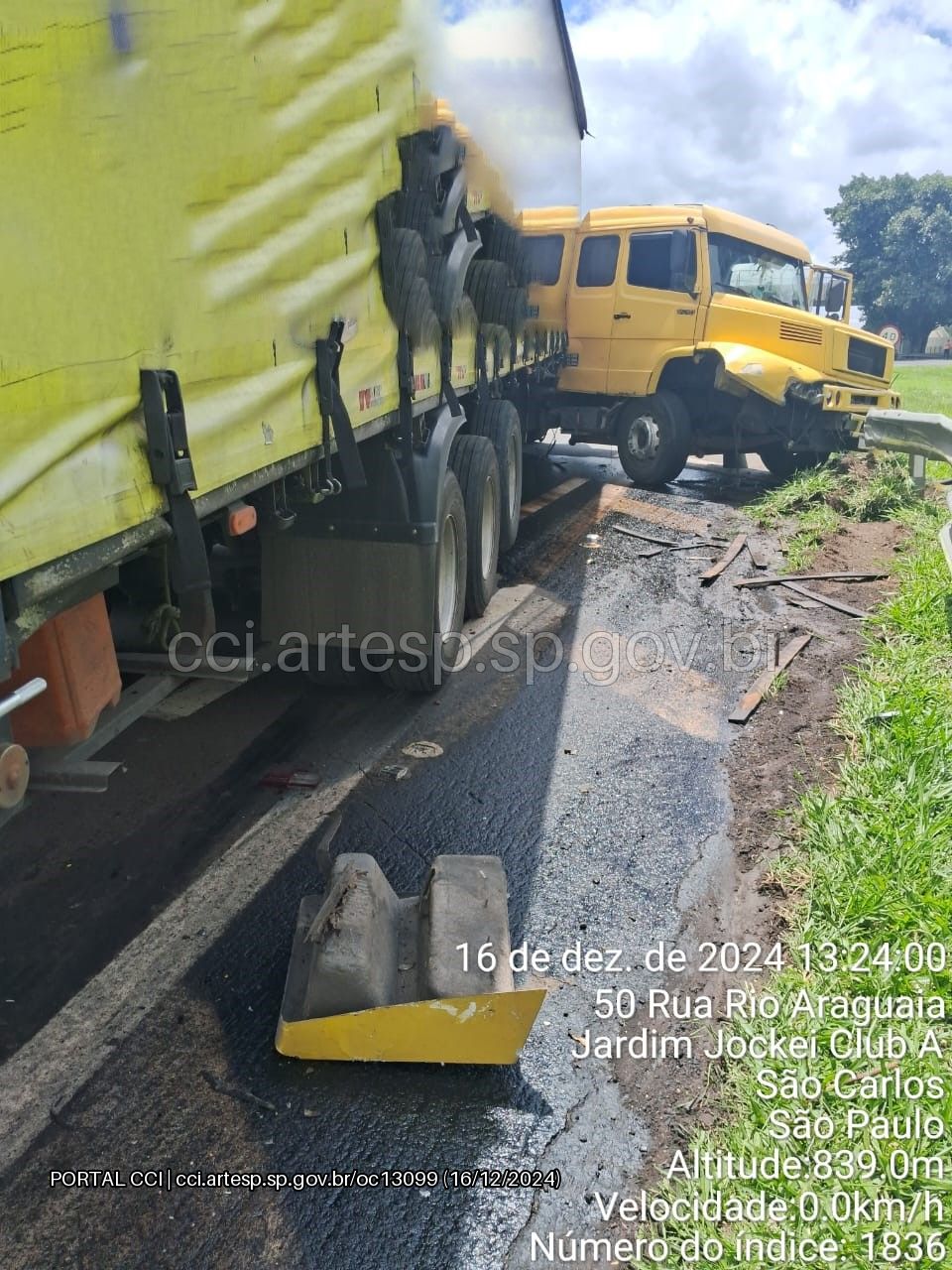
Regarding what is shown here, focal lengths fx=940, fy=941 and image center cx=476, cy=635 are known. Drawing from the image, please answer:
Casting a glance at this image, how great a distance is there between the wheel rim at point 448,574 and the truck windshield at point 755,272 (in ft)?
20.5

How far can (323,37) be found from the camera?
343cm

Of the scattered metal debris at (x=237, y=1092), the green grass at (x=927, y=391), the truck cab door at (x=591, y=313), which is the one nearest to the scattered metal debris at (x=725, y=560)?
the truck cab door at (x=591, y=313)

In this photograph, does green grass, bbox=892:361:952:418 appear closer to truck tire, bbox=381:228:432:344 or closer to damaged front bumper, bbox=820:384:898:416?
damaged front bumper, bbox=820:384:898:416

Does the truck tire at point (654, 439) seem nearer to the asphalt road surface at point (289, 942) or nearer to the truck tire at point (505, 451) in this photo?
the truck tire at point (505, 451)

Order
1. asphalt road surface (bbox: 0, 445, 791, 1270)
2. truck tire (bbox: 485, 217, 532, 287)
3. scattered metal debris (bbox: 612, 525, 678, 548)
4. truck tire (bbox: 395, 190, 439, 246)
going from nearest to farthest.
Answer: asphalt road surface (bbox: 0, 445, 791, 1270) < truck tire (bbox: 395, 190, 439, 246) < truck tire (bbox: 485, 217, 532, 287) < scattered metal debris (bbox: 612, 525, 678, 548)

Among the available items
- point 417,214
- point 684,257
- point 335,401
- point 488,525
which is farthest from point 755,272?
point 335,401

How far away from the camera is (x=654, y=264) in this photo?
10492 millimetres

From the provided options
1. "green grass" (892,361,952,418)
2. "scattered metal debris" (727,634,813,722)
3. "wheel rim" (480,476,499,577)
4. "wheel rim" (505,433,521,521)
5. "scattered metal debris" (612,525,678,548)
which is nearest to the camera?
"scattered metal debris" (727,634,813,722)

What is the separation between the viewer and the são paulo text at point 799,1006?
293cm

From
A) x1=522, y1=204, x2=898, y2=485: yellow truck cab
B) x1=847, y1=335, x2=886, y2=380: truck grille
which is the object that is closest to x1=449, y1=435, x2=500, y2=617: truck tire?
x1=522, y1=204, x2=898, y2=485: yellow truck cab

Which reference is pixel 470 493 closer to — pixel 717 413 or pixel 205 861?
pixel 205 861

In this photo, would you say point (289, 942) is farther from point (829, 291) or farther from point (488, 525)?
point (829, 291)

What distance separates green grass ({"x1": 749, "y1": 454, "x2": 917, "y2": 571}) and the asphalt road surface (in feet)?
10.9

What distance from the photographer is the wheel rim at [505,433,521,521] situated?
7.86m
